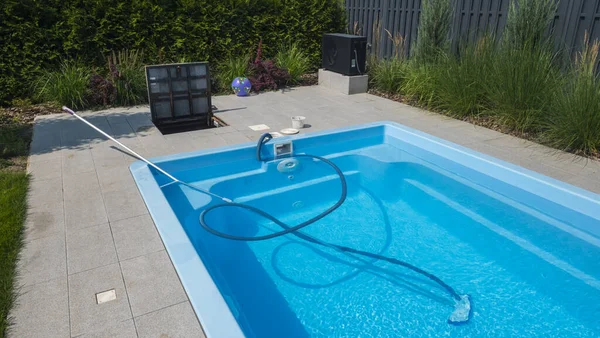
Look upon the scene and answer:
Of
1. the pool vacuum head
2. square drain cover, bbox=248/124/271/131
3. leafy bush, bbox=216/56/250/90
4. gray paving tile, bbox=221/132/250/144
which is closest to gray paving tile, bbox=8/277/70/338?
the pool vacuum head

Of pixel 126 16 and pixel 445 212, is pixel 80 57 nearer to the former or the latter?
pixel 126 16

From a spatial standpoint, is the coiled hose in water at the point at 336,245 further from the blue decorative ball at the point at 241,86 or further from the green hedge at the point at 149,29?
the green hedge at the point at 149,29

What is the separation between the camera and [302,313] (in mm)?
2754

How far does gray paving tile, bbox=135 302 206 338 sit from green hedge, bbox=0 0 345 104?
5.95 m

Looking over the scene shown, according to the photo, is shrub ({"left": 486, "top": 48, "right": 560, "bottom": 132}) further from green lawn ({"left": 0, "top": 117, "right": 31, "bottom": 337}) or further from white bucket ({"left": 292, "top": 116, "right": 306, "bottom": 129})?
green lawn ({"left": 0, "top": 117, "right": 31, "bottom": 337})

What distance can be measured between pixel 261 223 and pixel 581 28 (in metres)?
4.75

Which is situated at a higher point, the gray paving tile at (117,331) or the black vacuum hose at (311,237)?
the gray paving tile at (117,331)

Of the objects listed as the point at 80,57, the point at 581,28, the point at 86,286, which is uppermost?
the point at 581,28

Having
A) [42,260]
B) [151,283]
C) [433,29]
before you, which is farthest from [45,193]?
[433,29]

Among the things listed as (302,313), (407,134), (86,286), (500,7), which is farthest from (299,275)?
(500,7)

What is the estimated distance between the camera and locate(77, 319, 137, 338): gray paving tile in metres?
2.04

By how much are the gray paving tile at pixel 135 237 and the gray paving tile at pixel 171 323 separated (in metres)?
0.62

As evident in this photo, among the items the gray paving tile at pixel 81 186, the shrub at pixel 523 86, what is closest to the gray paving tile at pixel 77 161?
the gray paving tile at pixel 81 186

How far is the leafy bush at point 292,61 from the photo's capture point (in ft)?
26.7
